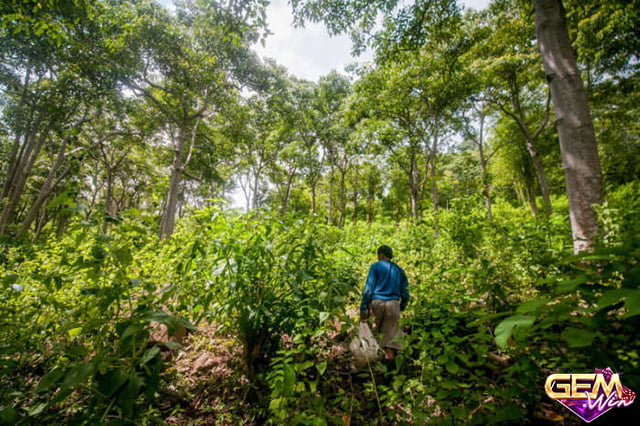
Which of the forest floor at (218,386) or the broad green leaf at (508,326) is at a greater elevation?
the broad green leaf at (508,326)

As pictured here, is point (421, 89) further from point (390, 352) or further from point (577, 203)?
point (390, 352)

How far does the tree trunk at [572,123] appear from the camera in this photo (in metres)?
2.96

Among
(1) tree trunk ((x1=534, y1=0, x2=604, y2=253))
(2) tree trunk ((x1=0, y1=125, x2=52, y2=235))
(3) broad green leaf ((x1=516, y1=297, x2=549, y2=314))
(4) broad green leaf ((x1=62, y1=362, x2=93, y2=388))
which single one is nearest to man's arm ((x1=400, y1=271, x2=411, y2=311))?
(1) tree trunk ((x1=534, y1=0, x2=604, y2=253))

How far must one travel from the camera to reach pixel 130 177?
72.5 ft

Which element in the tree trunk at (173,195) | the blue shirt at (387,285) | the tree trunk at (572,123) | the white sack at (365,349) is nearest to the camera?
the white sack at (365,349)

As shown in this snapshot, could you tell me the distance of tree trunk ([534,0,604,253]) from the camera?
2.96 metres

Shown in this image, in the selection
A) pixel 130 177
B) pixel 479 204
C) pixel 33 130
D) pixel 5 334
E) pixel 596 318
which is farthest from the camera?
pixel 130 177

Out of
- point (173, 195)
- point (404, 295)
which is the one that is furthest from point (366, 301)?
point (173, 195)

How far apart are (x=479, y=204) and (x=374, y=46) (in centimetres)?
430

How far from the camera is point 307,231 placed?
9.52ft

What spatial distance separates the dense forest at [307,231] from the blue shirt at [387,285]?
22 cm

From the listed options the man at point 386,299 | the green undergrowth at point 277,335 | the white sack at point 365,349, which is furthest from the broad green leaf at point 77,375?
the man at point 386,299

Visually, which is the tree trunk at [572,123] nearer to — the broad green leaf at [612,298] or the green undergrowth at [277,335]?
the green undergrowth at [277,335]

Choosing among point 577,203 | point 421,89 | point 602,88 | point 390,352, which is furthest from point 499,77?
point 390,352
